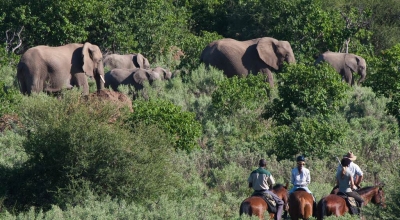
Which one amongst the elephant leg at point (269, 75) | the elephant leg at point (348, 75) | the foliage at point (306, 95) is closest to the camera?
the foliage at point (306, 95)

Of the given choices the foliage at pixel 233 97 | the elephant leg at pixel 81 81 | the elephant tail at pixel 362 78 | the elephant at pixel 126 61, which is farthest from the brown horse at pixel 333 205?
the elephant at pixel 126 61

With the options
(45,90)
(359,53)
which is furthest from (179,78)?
(359,53)

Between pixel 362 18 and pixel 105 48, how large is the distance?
27.3ft

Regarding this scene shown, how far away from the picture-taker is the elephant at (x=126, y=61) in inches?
1231

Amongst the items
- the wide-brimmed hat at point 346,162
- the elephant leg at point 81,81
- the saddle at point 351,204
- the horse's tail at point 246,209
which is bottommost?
the elephant leg at point 81,81

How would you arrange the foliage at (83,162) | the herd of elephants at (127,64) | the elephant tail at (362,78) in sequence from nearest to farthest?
the foliage at (83,162) < the herd of elephants at (127,64) < the elephant tail at (362,78)

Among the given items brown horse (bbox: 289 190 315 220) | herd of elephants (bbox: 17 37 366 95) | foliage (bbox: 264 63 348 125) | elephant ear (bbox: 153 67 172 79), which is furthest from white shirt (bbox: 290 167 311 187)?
elephant ear (bbox: 153 67 172 79)

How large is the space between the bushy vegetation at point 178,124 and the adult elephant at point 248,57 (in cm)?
66

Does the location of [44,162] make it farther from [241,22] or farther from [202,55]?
[241,22]

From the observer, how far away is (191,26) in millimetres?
38469

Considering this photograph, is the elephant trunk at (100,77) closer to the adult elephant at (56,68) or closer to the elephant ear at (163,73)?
the adult elephant at (56,68)

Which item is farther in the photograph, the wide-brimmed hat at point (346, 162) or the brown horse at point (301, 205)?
the wide-brimmed hat at point (346, 162)

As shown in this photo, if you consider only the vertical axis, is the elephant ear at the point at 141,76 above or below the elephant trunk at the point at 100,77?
below

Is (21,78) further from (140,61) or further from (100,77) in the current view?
(140,61)
